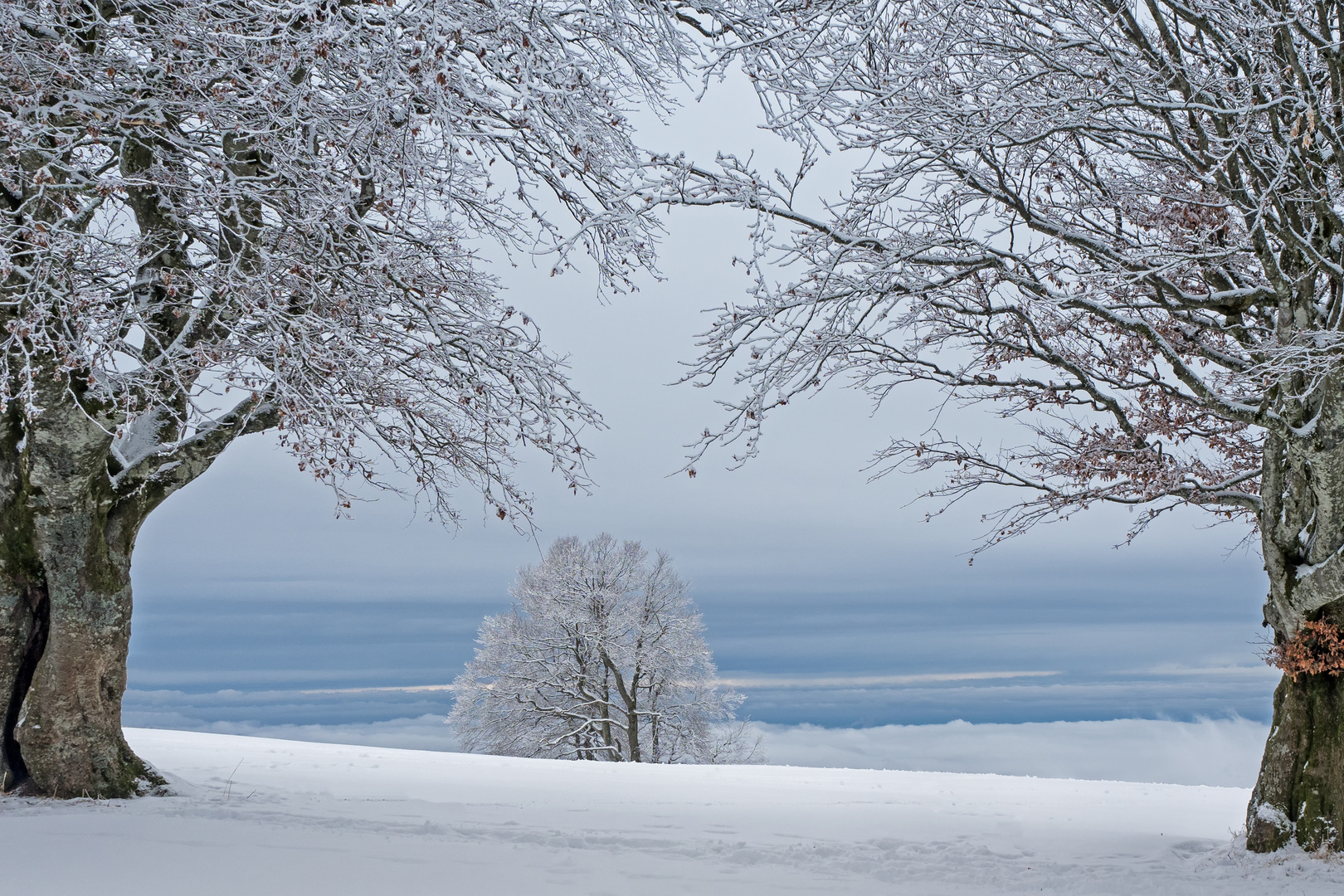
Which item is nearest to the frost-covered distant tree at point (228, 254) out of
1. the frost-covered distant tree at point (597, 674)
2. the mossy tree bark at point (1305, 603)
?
the mossy tree bark at point (1305, 603)

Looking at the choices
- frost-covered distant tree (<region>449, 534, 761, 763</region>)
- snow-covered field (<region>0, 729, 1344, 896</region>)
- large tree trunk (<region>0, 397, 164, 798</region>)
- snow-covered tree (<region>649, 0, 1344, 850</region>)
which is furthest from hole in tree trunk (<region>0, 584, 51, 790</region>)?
frost-covered distant tree (<region>449, 534, 761, 763</region>)

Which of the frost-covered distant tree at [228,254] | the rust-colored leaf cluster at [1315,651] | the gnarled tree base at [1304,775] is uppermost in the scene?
the frost-covered distant tree at [228,254]

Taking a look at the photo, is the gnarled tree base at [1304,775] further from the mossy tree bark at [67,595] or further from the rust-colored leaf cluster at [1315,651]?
the mossy tree bark at [67,595]

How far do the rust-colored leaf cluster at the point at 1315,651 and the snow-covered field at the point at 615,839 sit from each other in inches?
58.9

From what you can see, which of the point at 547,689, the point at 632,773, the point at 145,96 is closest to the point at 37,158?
the point at 145,96

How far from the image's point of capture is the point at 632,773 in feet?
44.2

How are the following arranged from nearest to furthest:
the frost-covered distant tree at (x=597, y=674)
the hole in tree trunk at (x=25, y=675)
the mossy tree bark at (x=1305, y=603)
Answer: the mossy tree bark at (x=1305, y=603) → the hole in tree trunk at (x=25, y=675) → the frost-covered distant tree at (x=597, y=674)

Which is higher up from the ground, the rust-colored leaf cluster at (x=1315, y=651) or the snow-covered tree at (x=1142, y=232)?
the snow-covered tree at (x=1142, y=232)

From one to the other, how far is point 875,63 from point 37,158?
712 cm

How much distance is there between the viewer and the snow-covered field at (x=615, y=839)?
6.28 meters

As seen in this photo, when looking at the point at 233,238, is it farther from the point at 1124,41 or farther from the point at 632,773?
the point at 632,773

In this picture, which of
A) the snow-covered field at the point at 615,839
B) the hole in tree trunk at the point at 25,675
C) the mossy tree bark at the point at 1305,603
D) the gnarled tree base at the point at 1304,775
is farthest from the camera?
the hole in tree trunk at the point at 25,675

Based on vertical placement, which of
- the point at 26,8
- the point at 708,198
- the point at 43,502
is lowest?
the point at 43,502

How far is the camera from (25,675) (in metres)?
8.91
